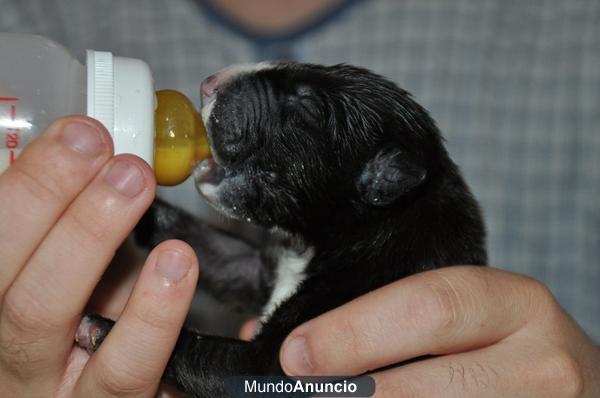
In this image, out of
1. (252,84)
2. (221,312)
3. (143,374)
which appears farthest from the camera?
(221,312)

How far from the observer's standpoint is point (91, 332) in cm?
175

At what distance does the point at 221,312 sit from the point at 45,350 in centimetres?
103

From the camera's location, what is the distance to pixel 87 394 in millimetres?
1638

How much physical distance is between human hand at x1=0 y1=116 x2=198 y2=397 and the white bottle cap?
0.06 m

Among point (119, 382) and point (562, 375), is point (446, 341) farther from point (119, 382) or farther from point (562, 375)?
point (119, 382)

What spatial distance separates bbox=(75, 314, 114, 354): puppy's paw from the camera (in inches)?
68.6

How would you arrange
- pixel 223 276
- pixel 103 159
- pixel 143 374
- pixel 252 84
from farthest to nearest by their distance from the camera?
pixel 223 276, pixel 252 84, pixel 143 374, pixel 103 159

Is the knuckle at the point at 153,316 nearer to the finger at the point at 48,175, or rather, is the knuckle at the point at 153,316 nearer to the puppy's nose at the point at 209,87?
the finger at the point at 48,175

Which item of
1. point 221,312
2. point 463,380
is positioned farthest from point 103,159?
point 221,312

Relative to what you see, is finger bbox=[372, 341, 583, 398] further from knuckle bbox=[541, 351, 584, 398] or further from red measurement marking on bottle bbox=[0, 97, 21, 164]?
red measurement marking on bottle bbox=[0, 97, 21, 164]

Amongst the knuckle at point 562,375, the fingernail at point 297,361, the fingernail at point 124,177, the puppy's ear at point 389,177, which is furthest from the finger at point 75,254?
the knuckle at point 562,375

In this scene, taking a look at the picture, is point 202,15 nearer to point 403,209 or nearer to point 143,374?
point 403,209

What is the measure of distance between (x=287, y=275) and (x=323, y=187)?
0.33m

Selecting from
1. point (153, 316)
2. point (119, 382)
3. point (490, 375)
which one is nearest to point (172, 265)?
point (153, 316)
